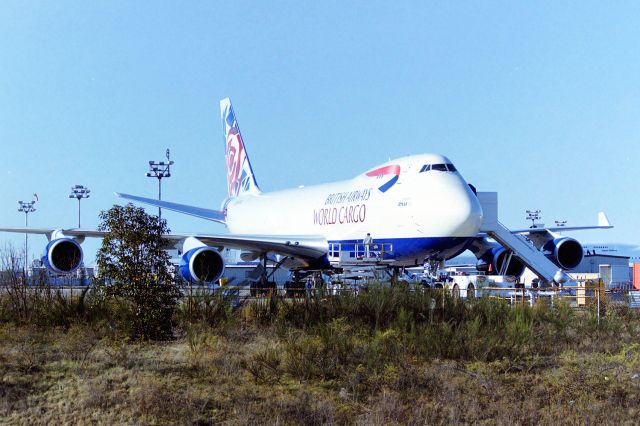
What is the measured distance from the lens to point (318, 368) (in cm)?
1088

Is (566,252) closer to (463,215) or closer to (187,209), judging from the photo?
(463,215)

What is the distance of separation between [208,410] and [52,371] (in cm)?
263

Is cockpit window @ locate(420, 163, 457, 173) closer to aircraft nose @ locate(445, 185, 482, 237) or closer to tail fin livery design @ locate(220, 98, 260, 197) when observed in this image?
aircraft nose @ locate(445, 185, 482, 237)

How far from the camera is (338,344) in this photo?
11.8 metres

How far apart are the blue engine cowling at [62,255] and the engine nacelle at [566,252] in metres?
16.3

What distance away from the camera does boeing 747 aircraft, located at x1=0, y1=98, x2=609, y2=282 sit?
22766 mm

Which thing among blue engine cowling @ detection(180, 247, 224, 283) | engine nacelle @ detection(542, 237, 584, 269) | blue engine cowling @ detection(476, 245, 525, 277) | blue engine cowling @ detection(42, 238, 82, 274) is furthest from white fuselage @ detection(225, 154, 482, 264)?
blue engine cowling @ detection(42, 238, 82, 274)

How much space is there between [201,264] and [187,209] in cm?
1296

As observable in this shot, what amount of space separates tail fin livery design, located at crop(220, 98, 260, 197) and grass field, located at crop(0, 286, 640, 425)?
25.8 meters

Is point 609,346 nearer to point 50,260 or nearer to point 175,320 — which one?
point 175,320

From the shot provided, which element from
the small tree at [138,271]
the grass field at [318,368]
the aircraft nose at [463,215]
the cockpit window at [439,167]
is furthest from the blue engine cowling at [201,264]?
the small tree at [138,271]

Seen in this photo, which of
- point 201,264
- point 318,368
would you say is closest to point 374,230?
point 201,264

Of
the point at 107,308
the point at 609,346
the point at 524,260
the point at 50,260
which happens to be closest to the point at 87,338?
the point at 107,308

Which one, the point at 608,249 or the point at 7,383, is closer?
the point at 7,383
